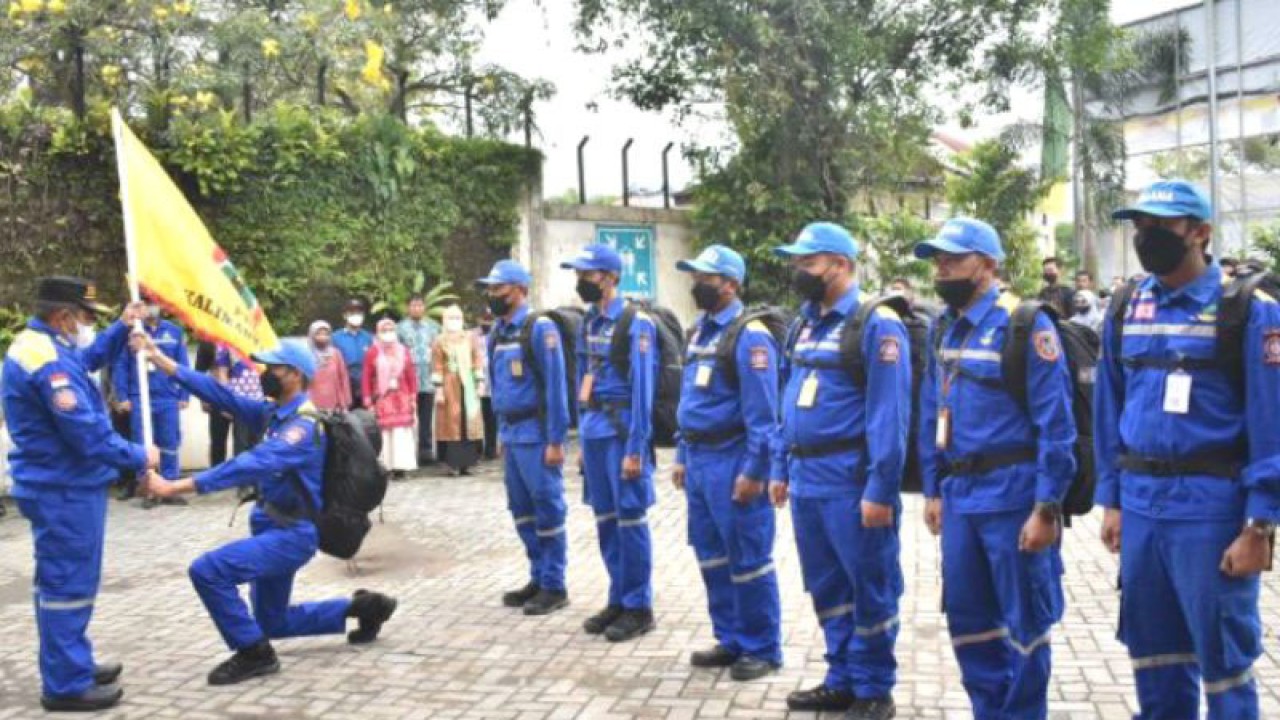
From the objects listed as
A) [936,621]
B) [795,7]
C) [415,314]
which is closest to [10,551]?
[415,314]

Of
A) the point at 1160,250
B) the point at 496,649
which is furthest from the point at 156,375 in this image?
the point at 1160,250

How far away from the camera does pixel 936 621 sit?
22.5ft

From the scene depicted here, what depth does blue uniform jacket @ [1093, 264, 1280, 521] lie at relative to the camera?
12.3 ft

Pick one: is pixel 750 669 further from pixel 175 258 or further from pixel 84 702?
pixel 175 258

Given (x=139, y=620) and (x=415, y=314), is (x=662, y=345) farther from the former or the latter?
(x=415, y=314)

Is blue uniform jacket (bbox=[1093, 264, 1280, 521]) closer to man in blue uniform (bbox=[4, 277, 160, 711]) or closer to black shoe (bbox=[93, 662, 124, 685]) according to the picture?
man in blue uniform (bbox=[4, 277, 160, 711])

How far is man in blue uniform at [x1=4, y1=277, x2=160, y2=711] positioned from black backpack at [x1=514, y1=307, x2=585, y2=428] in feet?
7.62

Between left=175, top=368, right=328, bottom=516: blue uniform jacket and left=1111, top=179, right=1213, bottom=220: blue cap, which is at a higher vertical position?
left=1111, top=179, right=1213, bottom=220: blue cap

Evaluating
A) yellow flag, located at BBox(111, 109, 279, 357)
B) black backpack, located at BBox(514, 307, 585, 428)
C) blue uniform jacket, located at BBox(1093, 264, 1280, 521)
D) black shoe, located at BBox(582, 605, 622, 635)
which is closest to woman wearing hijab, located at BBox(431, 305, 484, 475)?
black backpack, located at BBox(514, 307, 585, 428)

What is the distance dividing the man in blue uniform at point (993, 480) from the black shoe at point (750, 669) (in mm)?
1329

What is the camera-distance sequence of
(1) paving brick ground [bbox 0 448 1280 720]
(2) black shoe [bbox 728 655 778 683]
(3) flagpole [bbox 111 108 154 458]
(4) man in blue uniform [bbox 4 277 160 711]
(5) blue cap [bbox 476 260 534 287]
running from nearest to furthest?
(1) paving brick ground [bbox 0 448 1280 720]
(4) man in blue uniform [bbox 4 277 160 711]
(2) black shoe [bbox 728 655 778 683]
(3) flagpole [bbox 111 108 154 458]
(5) blue cap [bbox 476 260 534 287]

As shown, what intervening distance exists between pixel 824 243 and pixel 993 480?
138 cm

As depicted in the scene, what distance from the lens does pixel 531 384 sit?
7398mm

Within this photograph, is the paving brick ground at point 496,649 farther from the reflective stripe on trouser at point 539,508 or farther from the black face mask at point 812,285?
the black face mask at point 812,285
